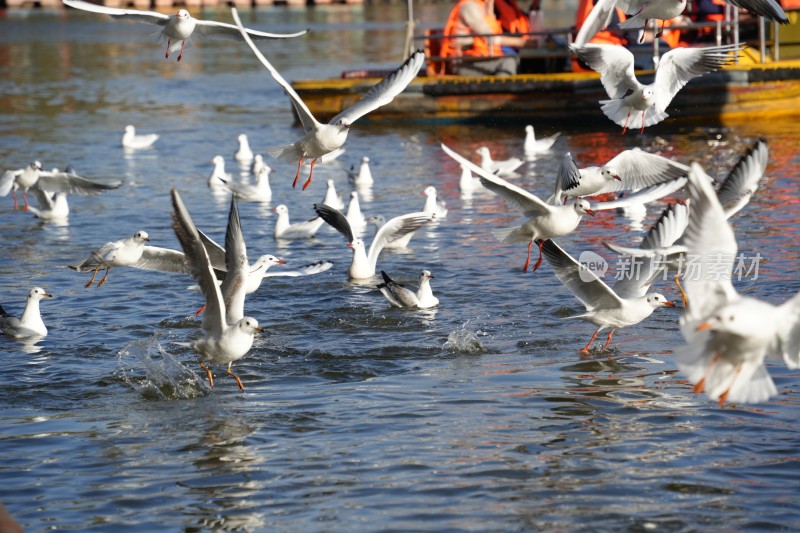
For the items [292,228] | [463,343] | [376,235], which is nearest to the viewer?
[463,343]

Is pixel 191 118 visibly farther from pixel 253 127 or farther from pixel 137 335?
pixel 137 335

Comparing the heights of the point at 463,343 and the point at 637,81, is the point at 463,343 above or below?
below

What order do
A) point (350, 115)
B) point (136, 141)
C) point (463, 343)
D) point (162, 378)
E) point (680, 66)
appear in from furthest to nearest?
point (136, 141)
point (680, 66)
point (350, 115)
point (463, 343)
point (162, 378)

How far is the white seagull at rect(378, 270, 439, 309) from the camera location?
1000cm

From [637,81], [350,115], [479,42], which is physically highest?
[637,81]

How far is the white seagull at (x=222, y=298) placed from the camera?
7262 mm

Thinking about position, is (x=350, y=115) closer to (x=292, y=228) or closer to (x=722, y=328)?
(x=292, y=228)

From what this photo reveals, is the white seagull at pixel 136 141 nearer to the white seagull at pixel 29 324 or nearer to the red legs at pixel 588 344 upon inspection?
the white seagull at pixel 29 324

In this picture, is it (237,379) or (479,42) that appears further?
(479,42)

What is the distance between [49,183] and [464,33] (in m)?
8.54

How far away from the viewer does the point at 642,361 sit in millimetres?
8570

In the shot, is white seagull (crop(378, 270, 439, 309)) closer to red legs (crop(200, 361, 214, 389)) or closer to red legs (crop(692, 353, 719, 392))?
red legs (crop(200, 361, 214, 389))

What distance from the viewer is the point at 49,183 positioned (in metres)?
13.9

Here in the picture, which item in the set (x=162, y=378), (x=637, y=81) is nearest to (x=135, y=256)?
(x=162, y=378)
